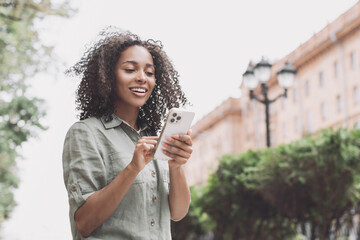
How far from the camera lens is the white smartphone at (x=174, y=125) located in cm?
191

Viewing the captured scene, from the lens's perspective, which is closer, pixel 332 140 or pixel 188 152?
pixel 188 152

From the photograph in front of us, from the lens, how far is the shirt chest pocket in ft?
6.53

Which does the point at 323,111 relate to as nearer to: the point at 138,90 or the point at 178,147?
the point at 138,90

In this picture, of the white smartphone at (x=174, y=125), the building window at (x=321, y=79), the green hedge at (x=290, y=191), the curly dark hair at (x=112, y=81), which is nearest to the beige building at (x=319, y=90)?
the building window at (x=321, y=79)

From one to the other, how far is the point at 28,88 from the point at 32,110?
0.71 meters

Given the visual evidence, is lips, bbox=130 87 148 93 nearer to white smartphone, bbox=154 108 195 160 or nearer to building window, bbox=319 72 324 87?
white smartphone, bbox=154 108 195 160

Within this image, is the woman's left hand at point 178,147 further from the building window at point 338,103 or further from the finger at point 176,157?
the building window at point 338,103

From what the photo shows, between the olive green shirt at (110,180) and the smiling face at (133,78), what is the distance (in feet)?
0.44

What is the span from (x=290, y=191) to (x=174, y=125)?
9.36 metres

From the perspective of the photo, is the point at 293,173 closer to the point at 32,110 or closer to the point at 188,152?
the point at 32,110

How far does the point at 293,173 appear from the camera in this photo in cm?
1020

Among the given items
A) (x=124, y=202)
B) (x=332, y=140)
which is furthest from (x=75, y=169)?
(x=332, y=140)

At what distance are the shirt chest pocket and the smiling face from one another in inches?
10.2

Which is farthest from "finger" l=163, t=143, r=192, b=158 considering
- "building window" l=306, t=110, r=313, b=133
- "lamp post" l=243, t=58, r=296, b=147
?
"building window" l=306, t=110, r=313, b=133
